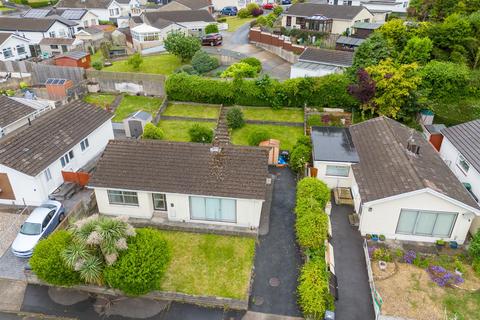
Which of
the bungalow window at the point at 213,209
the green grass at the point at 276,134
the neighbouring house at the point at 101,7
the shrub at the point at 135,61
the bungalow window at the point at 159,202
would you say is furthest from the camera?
the neighbouring house at the point at 101,7

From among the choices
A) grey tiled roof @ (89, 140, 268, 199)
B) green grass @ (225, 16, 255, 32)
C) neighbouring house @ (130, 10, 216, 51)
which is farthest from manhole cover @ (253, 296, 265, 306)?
green grass @ (225, 16, 255, 32)

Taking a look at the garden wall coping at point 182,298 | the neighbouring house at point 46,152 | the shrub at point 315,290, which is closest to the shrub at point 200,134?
the neighbouring house at point 46,152

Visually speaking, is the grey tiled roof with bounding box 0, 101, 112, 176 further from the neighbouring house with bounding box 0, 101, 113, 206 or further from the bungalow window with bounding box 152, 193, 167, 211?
the bungalow window with bounding box 152, 193, 167, 211

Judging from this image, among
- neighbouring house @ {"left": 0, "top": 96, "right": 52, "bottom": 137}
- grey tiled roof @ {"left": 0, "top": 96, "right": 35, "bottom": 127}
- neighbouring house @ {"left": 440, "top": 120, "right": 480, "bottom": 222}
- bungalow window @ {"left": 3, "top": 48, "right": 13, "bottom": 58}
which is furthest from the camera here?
bungalow window @ {"left": 3, "top": 48, "right": 13, "bottom": 58}

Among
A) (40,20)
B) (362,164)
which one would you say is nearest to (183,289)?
(362,164)

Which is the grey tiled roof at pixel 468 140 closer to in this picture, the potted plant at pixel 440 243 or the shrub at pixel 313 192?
the potted plant at pixel 440 243

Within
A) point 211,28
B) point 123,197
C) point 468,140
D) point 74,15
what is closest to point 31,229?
point 123,197
